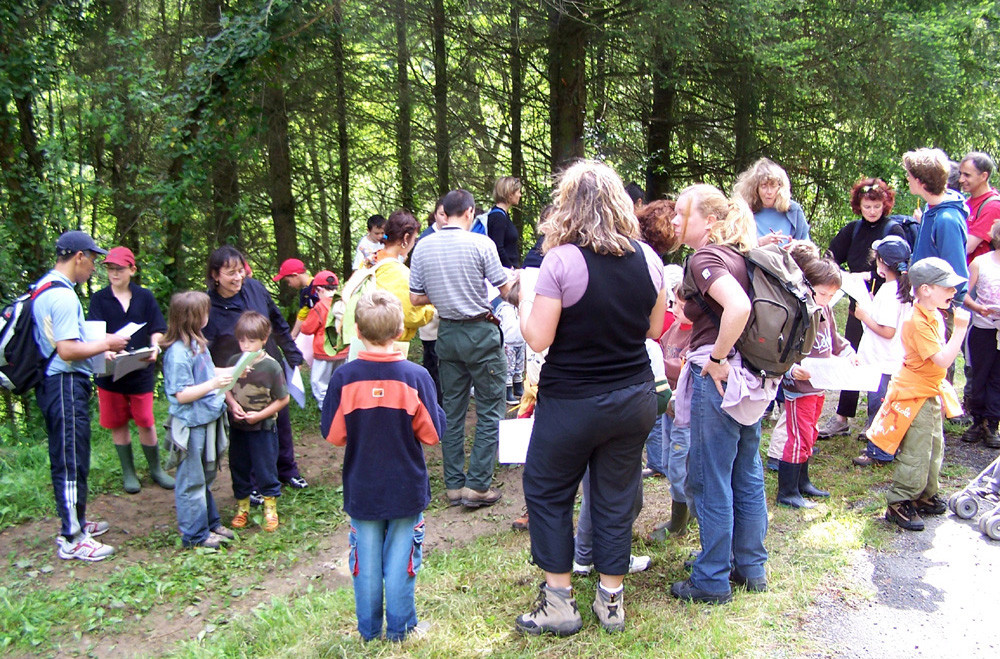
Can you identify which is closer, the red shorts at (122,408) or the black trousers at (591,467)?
the black trousers at (591,467)

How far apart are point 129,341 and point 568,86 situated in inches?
230

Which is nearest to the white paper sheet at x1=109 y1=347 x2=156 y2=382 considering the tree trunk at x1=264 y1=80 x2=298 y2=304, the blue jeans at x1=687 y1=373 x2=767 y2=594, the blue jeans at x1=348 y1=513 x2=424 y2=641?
the blue jeans at x1=348 y1=513 x2=424 y2=641

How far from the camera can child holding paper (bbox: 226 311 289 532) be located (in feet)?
16.6

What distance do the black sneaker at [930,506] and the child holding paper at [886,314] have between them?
2.63 ft

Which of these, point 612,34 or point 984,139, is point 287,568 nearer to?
point 612,34

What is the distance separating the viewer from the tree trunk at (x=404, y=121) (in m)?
9.90

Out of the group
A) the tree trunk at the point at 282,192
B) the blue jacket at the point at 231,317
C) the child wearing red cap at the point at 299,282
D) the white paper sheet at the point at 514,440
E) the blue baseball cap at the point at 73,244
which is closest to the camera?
the white paper sheet at the point at 514,440

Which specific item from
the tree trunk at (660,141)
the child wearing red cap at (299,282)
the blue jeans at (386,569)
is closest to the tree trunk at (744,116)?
the tree trunk at (660,141)

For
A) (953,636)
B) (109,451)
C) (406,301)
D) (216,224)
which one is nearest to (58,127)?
(216,224)

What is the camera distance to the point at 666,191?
1058 cm

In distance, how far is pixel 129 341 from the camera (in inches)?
224

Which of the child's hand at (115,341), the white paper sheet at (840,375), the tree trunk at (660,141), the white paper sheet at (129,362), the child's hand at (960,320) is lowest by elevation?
the white paper sheet at (840,375)

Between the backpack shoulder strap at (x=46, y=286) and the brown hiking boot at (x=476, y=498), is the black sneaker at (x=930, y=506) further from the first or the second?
the backpack shoulder strap at (x=46, y=286)

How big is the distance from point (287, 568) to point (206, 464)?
883 mm
